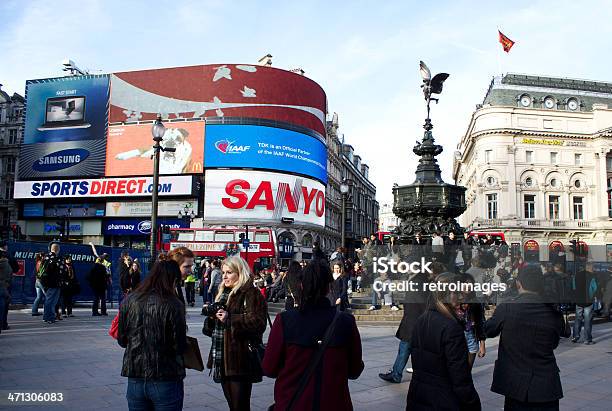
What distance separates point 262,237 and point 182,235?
559 cm

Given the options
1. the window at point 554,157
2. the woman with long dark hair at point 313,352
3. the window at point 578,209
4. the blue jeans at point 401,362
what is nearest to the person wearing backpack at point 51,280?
the blue jeans at point 401,362

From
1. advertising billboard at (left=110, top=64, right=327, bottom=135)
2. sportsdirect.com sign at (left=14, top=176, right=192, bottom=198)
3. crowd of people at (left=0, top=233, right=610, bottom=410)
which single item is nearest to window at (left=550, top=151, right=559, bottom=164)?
advertising billboard at (left=110, top=64, right=327, bottom=135)

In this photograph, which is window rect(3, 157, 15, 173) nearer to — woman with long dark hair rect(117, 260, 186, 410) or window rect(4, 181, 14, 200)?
window rect(4, 181, 14, 200)

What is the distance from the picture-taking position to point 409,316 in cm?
642

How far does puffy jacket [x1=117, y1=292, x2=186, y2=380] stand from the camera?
3.47m

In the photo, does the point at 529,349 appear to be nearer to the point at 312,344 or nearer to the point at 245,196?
the point at 312,344

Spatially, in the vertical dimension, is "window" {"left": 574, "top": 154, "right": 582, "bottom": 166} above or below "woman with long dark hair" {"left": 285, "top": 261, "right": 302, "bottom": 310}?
above

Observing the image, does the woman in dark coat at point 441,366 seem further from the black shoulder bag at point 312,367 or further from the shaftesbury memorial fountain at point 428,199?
the shaftesbury memorial fountain at point 428,199

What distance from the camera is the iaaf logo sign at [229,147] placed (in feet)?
158

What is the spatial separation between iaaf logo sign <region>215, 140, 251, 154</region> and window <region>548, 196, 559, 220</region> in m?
36.0

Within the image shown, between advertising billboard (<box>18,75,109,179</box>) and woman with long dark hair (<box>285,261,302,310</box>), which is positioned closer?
woman with long dark hair (<box>285,261,302,310</box>)

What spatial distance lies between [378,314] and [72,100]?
166 feet

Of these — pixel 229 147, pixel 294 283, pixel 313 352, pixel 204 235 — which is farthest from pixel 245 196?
pixel 313 352

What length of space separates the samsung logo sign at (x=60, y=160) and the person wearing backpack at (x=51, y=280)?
142 feet
